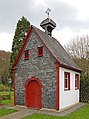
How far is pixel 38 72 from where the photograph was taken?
17250 millimetres

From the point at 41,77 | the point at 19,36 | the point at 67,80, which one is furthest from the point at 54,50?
the point at 19,36

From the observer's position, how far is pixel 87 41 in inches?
1308

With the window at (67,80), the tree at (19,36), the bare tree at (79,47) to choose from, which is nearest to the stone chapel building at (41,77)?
the window at (67,80)

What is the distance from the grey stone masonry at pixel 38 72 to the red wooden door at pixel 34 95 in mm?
473

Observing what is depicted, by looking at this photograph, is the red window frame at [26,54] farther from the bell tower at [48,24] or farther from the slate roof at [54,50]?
the bell tower at [48,24]

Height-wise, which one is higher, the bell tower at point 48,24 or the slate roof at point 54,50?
the bell tower at point 48,24

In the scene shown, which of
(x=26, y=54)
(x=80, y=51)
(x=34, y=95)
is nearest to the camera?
(x=34, y=95)

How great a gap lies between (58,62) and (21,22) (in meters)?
27.3

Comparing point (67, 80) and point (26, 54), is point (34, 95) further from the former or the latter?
point (26, 54)

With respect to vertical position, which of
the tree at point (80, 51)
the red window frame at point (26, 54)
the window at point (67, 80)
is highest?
the tree at point (80, 51)

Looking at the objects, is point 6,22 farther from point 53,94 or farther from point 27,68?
point 53,94

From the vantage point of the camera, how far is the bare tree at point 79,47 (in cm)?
3276

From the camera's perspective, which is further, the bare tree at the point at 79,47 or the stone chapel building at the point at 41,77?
the bare tree at the point at 79,47

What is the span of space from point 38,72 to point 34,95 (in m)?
1.91
